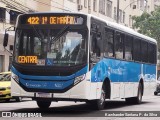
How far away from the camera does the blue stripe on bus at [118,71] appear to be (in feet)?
57.0

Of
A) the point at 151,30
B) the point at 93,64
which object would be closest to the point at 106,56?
the point at 93,64

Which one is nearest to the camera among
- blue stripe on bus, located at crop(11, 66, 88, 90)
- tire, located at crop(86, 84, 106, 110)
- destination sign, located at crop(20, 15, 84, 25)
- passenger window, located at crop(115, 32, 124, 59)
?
blue stripe on bus, located at crop(11, 66, 88, 90)

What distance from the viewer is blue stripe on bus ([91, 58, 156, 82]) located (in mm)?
17359

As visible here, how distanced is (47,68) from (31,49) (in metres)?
0.89

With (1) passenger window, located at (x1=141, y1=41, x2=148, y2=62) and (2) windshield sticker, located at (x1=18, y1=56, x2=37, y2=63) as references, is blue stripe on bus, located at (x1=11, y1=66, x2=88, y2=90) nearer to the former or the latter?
(2) windshield sticker, located at (x1=18, y1=56, x2=37, y2=63)

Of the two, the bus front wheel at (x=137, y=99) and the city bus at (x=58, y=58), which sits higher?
the city bus at (x=58, y=58)

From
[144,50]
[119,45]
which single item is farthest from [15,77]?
[144,50]

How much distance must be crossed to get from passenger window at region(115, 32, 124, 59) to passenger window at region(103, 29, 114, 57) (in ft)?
1.85

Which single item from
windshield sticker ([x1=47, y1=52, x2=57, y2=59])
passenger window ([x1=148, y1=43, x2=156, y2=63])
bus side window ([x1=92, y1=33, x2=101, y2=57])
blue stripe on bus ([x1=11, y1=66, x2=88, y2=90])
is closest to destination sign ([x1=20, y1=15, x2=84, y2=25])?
bus side window ([x1=92, y1=33, x2=101, y2=57])

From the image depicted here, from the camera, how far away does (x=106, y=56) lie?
18469 mm

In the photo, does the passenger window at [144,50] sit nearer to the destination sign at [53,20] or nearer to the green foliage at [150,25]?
the destination sign at [53,20]

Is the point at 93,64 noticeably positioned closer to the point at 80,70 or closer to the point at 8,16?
the point at 80,70

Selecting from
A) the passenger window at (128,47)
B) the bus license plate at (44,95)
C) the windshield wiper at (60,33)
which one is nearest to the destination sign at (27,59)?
the windshield wiper at (60,33)

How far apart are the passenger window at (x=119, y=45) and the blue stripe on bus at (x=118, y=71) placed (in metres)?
0.25
